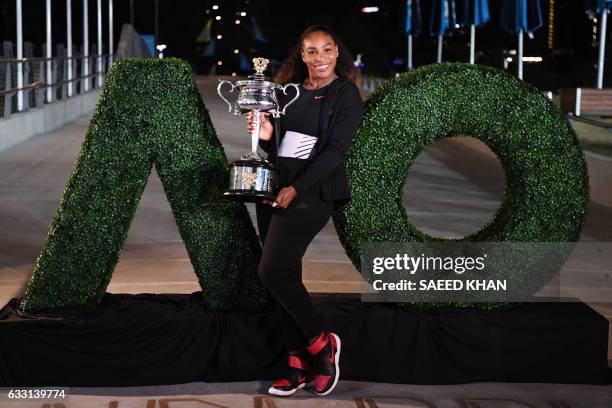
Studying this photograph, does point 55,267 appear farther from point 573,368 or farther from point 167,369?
point 573,368

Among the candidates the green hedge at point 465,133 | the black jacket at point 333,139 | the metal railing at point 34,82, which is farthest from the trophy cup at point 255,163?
the metal railing at point 34,82

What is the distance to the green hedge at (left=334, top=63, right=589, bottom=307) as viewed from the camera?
5.75 metres

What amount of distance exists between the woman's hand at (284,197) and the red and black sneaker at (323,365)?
2.29 ft

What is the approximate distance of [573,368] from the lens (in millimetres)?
5738

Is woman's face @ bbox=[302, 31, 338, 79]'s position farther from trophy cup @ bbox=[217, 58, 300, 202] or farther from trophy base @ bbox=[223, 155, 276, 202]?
trophy base @ bbox=[223, 155, 276, 202]

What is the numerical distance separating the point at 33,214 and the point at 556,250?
266 inches

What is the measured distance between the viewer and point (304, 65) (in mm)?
5410

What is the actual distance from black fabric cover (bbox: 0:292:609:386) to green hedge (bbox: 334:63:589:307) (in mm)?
450

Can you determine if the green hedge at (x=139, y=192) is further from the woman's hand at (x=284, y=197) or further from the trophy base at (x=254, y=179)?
the woman's hand at (x=284, y=197)

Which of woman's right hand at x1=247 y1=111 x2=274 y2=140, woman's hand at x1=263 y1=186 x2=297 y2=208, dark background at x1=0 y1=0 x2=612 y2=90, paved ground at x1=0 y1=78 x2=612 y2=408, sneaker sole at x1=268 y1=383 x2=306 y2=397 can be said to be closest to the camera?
woman's hand at x1=263 y1=186 x2=297 y2=208

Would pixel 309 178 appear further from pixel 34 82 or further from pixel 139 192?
pixel 34 82

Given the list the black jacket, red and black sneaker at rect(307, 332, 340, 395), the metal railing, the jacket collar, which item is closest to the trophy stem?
the black jacket

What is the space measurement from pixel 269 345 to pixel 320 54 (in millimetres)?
1490

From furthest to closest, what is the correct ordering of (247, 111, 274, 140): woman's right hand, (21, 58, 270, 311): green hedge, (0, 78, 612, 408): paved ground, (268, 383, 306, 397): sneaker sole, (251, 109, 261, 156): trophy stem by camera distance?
1. (21, 58, 270, 311): green hedge
2. (0, 78, 612, 408): paved ground
3. (268, 383, 306, 397): sneaker sole
4. (247, 111, 274, 140): woman's right hand
5. (251, 109, 261, 156): trophy stem
